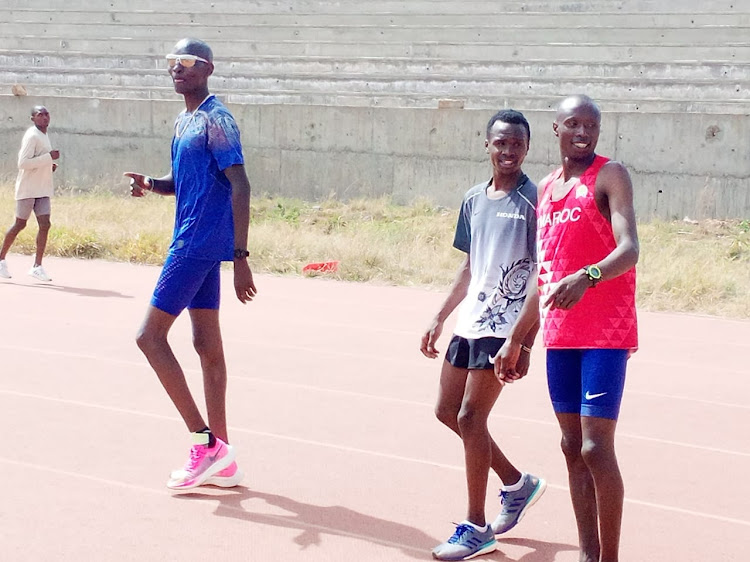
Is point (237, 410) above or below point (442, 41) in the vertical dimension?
below

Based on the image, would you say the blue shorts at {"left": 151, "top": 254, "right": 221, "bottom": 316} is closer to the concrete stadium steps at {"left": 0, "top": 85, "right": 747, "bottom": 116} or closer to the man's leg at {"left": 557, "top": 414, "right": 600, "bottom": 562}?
the man's leg at {"left": 557, "top": 414, "right": 600, "bottom": 562}

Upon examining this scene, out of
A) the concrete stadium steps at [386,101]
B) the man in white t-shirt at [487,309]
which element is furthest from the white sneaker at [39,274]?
the concrete stadium steps at [386,101]

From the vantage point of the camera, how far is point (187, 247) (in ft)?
15.9

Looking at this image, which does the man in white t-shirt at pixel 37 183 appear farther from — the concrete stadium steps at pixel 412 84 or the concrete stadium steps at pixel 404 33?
the concrete stadium steps at pixel 404 33

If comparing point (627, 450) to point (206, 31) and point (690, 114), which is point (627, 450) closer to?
point (690, 114)

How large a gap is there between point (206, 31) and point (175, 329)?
17.8m

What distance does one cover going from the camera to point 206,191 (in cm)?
484

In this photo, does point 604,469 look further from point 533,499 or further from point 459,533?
point 533,499

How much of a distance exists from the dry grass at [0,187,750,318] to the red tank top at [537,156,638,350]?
7.44 m

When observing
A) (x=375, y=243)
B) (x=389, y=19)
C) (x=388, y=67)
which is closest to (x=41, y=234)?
(x=375, y=243)

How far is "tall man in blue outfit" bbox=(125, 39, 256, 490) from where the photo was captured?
482 centimetres

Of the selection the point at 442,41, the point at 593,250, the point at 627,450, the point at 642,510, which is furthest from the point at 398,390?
the point at 442,41

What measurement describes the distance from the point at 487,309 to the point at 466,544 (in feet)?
3.01

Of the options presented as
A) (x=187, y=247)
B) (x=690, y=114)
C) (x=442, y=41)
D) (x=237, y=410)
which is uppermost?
(x=442, y=41)
